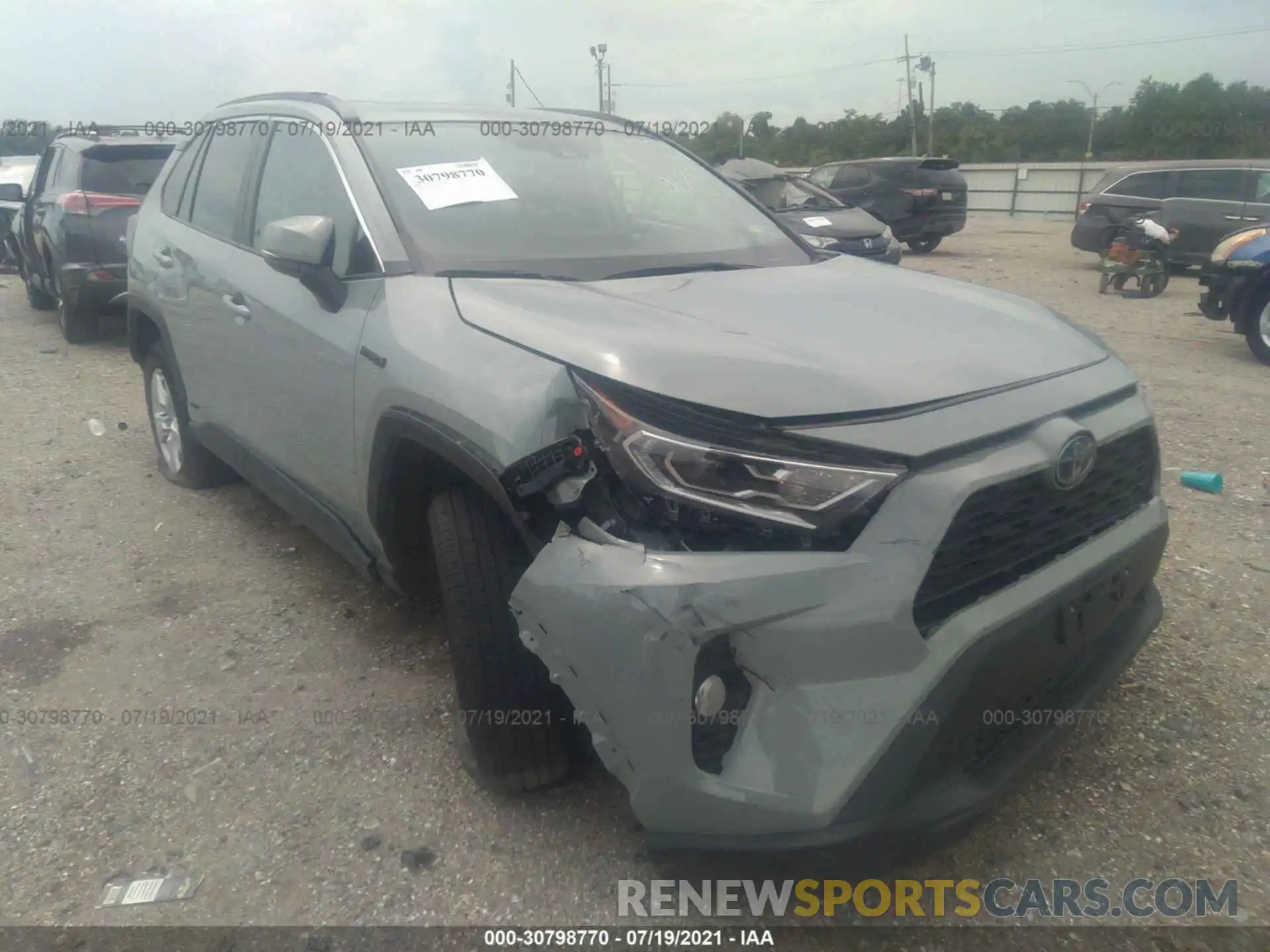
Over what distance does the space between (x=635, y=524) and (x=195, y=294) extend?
2.73 m

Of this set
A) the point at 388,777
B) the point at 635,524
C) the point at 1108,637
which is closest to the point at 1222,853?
the point at 1108,637

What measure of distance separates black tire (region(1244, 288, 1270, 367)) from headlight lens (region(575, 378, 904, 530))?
7373mm

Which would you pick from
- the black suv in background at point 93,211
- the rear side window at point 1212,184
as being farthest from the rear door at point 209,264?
the rear side window at point 1212,184

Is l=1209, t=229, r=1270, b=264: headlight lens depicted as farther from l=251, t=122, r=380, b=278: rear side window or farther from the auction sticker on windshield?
l=251, t=122, r=380, b=278: rear side window

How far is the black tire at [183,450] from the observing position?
428cm

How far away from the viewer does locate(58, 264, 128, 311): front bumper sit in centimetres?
801

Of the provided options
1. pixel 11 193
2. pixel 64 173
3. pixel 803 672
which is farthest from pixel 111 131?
pixel 803 672

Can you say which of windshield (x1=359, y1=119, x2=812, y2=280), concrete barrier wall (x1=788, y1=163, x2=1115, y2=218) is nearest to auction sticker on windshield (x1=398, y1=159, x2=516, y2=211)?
windshield (x1=359, y1=119, x2=812, y2=280)

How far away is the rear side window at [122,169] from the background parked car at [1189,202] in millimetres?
11884

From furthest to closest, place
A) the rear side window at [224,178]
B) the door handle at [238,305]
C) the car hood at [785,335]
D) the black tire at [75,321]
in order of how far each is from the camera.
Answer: the black tire at [75,321] < the rear side window at [224,178] < the door handle at [238,305] < the car hood at [785,335]

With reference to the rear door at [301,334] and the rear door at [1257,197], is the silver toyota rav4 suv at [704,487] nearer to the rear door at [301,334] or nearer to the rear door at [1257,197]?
the rear door at [301,334]

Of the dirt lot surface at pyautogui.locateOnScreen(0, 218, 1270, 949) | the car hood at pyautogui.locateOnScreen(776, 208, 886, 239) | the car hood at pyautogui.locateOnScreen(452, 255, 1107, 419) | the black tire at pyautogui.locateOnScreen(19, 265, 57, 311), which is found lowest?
the dirt lot surface at pyautogui.locateOnScreen(0, 218, 1270, 949)

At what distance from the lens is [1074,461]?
1.96 meters

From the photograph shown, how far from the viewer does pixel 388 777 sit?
8.46 feet
